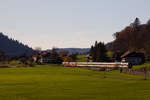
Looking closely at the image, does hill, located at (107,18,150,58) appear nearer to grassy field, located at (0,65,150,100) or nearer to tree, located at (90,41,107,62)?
tree, located at (90,41,107,62)

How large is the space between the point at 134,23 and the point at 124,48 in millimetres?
29360

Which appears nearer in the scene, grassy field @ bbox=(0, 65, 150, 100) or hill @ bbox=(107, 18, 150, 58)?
grassy field @ bbox=(0, 65, 150, 100)

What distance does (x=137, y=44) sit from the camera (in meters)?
159

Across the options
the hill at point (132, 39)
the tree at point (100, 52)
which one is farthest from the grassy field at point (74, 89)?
the hill at point (132, 39)

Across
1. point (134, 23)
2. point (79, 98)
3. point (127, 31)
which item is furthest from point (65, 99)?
point (134, 23)

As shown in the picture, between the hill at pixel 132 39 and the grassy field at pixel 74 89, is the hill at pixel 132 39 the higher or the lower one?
the higher one

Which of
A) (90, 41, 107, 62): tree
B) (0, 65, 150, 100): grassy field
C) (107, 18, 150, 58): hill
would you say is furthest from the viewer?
(107, 18, 150, 58): hill

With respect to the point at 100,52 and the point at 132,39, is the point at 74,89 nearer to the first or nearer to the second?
the point at 100,52

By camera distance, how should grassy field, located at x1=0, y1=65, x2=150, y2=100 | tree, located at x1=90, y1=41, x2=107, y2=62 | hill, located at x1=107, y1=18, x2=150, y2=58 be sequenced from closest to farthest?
1. grassy field, located at x1=0, y1=65, x2=150, y2=100
2. tree, located at x1=90, y1=41, x2=107, y2=62
3. hill, located at x1=107, y1=18, x2=150, y2=58

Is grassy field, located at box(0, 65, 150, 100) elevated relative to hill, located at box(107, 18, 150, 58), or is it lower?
lower

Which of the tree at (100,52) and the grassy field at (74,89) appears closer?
the grassy field at (74,89)

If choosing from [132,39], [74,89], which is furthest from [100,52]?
[74,89]

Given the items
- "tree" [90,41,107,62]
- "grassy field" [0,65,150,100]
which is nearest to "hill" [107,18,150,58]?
"tree" [90,41,107,62]

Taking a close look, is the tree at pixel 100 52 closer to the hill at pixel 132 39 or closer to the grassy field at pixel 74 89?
the hill at pixel 132 39
